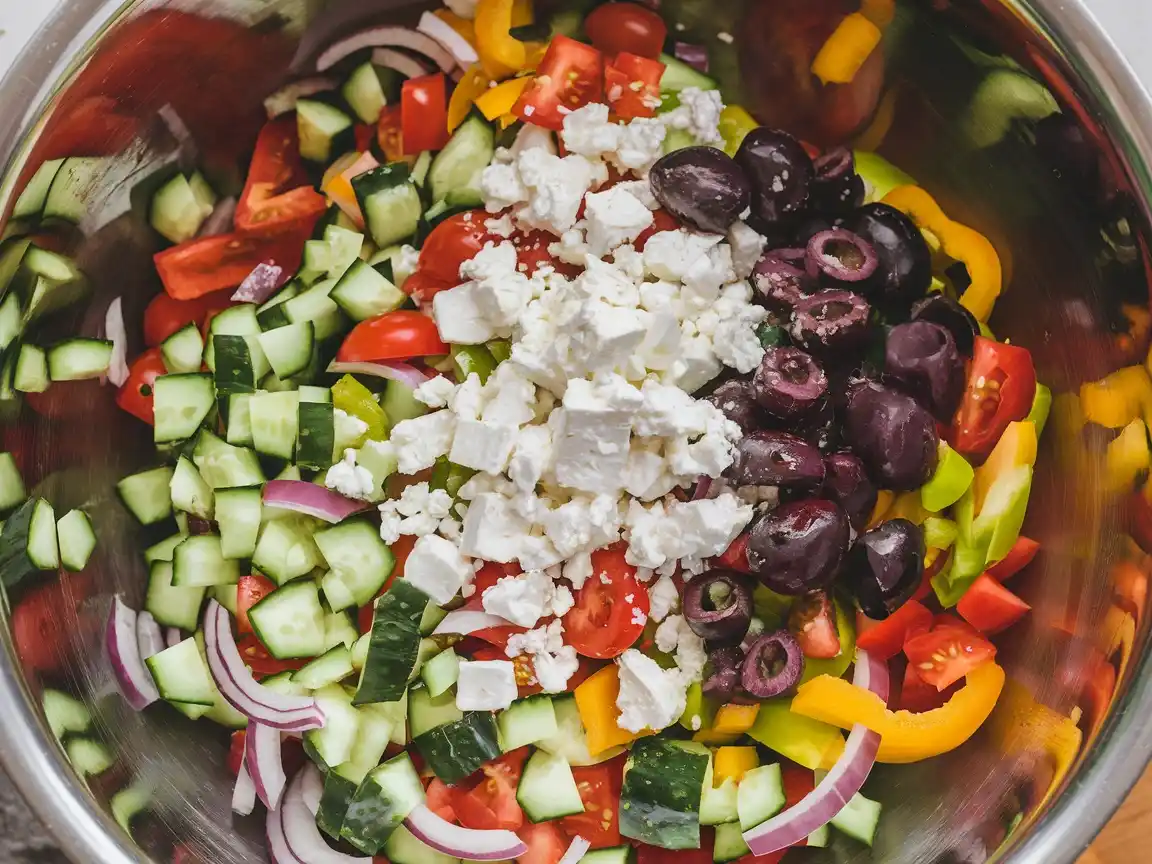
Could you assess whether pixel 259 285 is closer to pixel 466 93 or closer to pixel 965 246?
pixel 466 93

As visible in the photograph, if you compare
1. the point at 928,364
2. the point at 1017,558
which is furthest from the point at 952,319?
the point at 1017,558

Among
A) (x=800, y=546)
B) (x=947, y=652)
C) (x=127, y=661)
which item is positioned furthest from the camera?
(x=127, y=661)

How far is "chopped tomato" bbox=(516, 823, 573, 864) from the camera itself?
1.75 meters

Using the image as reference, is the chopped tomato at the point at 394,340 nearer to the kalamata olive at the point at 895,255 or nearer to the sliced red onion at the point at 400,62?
the sliced red onion at the point at 400,62

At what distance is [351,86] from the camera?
2074 millimetres

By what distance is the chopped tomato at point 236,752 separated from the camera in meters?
1.90

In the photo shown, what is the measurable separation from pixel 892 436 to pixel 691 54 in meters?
0.93

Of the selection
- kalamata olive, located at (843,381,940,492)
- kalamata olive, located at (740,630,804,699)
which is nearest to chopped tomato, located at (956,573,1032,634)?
kalamata olive, located at (843,381,940,492)

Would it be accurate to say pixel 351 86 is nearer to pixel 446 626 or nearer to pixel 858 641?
pixel 446 626

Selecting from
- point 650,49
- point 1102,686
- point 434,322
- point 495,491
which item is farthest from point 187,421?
point 1102,686

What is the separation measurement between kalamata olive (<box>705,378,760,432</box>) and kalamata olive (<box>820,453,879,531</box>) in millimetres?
150

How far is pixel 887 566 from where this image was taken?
5.45ft

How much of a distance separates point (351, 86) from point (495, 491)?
943 millimetres

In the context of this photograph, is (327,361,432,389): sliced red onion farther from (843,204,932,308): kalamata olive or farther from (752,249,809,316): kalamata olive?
(843,204,932,308): kalamata olive
